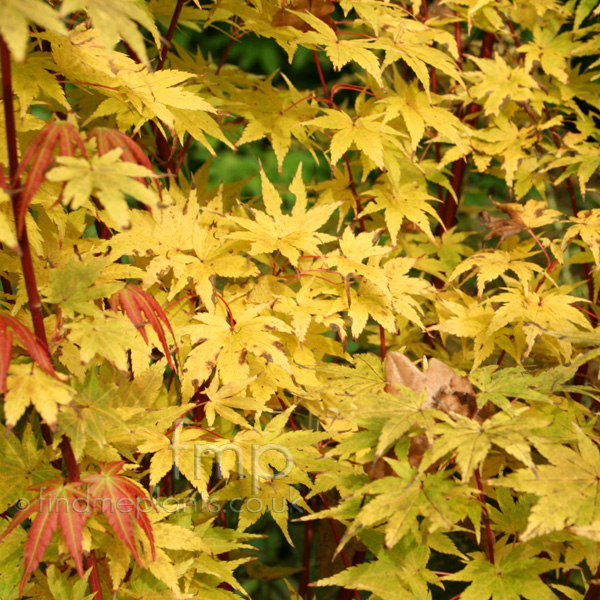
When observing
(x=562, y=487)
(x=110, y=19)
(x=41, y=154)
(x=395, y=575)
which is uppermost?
(x=110, y=19)

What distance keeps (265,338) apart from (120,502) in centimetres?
37

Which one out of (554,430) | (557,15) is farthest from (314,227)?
(557,15)

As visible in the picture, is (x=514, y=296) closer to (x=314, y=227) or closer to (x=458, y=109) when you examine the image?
(x=314, y=227)

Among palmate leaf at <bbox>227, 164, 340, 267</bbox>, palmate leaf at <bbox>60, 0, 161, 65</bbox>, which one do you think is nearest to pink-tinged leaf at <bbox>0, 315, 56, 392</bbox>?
palmate leaf at <bbox>60, 0, 161, 65</bbox>

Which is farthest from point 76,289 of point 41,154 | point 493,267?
point 493,267

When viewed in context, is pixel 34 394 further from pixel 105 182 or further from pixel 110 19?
pixel 110 19

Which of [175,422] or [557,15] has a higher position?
[557,15]

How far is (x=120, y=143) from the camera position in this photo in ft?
2.72

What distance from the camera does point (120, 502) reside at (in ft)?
3.08

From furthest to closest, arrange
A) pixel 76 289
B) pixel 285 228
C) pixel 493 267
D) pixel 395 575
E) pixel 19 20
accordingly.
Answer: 1. pixel 493 267
2. pixel 285 228
3. pixel 395 575
4. pixel 76 289
5. pixel 19 20

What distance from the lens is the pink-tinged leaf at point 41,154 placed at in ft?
2.50

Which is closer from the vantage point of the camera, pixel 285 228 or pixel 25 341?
pixel 25 341

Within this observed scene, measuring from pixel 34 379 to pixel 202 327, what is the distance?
0.40 m

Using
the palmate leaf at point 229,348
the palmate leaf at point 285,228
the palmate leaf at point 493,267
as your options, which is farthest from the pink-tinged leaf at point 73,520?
the palmate leaf at point 493,267
